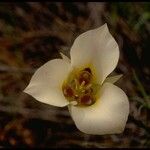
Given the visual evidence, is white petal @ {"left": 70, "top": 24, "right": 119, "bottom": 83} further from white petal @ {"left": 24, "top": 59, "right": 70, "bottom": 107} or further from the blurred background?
the blurred background

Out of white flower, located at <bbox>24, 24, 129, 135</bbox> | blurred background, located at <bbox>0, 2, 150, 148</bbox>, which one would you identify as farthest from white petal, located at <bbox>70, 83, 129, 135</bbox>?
blurred background, located at <bbox>0, 2, 150, 148</bbox>

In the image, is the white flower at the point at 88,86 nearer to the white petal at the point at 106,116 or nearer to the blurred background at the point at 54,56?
the white petal at the point at 106,116

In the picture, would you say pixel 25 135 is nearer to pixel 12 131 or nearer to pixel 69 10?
pixel 12 131

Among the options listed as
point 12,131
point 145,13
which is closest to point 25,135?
point 12,131

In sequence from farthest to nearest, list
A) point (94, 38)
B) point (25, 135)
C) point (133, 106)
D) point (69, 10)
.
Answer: point (69, 10) < point (25, 135) < point (133, 106) < point (94, 38)

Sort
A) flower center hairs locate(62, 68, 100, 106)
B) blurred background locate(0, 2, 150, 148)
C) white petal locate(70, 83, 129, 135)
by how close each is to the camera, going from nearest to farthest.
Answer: white petal locate(70, 83, 129, 135)
flower center hairs locate(62, 68, 100, 106)
blurred background locate(0, 2, 150, 148)

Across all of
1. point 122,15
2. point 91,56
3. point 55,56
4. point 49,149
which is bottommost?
point 49,149

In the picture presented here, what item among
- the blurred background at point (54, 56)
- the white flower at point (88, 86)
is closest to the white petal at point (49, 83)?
the white flower at point (88, 86)
